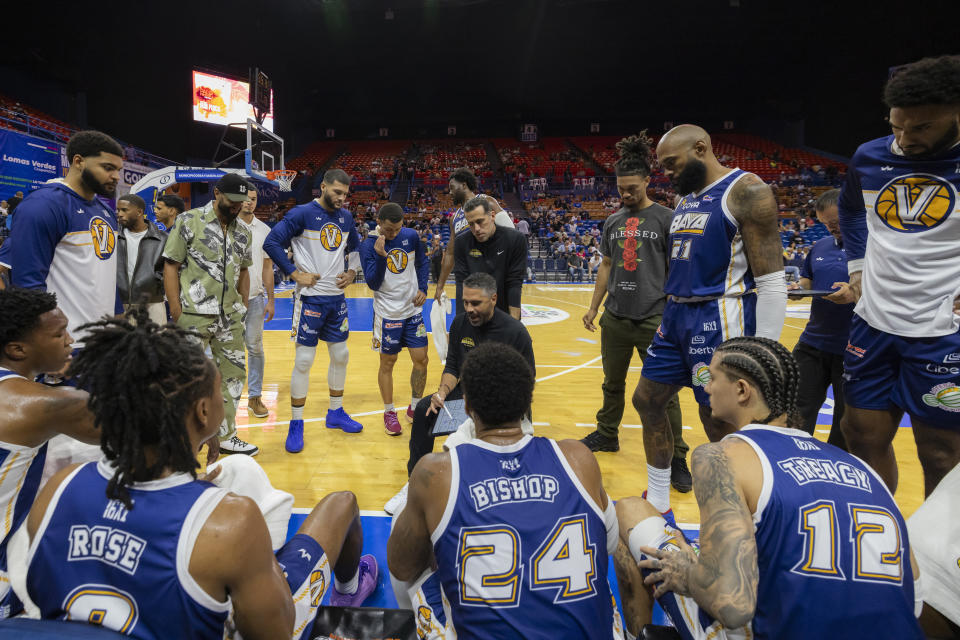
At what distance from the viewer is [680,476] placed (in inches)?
135

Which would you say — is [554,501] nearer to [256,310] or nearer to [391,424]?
[391,424]

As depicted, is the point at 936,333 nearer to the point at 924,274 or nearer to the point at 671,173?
the point at 924,274

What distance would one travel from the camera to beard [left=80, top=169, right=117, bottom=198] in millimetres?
2826

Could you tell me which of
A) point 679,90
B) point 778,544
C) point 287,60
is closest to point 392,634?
point 778,544

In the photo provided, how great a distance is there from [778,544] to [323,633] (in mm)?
1393

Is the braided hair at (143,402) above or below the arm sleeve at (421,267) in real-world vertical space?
below

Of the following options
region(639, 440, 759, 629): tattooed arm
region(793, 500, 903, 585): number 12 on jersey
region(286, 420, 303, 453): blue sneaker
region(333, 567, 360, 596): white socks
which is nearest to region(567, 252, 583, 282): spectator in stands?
region(286, 420, 303, 453): blue sneaker

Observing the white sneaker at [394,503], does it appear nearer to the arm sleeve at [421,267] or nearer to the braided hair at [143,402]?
the braided hair at [143,402]

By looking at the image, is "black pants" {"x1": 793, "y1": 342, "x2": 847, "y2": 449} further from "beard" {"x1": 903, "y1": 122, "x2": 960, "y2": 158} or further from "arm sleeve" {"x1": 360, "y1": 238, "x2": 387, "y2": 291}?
"arm sleeve" {"x1": 360, "y1": 238, "x2": 387, "y2": 291}

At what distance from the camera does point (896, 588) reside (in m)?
1.25

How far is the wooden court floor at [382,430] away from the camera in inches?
131

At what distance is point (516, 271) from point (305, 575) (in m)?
2.82

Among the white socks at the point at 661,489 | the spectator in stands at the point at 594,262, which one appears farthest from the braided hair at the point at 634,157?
the spectator in stands at the point at 594,262

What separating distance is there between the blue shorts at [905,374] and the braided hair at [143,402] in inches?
102
